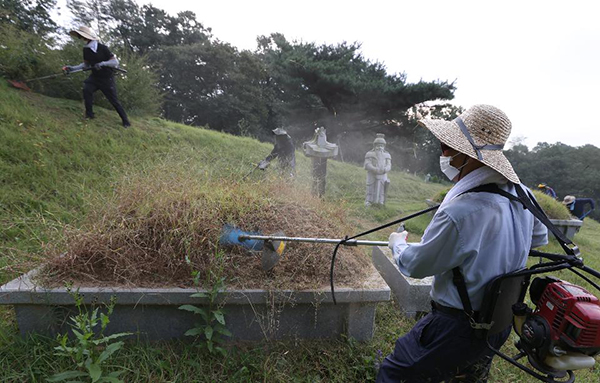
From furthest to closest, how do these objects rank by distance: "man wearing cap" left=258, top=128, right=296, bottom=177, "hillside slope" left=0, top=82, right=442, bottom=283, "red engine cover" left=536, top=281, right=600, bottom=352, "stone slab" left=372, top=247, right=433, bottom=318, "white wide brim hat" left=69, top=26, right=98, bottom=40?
"man wearing cap" left=258, top=128, right=296, bottom=177
"white wide brim hat" left=69, top=26, right=98, bottom=40
"hillside slope" left=0, top=82, right=442, bottom=283
"stone slab" left=372, top=247, right=433, bottom=318
"red engine cover" left=536, top=281, right=600, bottom=352

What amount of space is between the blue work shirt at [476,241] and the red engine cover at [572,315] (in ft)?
0.61

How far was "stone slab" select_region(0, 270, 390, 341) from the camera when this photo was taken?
5.97ft

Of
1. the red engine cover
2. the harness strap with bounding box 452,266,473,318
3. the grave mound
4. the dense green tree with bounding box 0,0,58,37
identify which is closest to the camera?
the red engine cover

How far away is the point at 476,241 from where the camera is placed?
3.88 ft

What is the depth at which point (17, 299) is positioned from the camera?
5.82 feet

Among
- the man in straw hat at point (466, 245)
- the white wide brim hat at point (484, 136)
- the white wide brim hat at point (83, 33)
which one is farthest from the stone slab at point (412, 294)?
the white wide brim hat at point (83, 33)

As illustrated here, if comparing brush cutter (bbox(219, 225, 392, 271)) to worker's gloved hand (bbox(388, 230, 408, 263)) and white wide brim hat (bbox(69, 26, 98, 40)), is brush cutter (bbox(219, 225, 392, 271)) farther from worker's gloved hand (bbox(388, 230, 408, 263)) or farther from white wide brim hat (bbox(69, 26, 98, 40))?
white wide brim hat (bbox(69, 26, 98, 40))

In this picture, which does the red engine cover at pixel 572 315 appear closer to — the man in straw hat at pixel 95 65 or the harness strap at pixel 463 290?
the harness strap at pixel 463 290

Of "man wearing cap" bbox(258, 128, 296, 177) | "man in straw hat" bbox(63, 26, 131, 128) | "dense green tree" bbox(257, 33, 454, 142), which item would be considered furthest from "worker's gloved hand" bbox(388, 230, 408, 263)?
"dense green tree" bbox(257, 33, 454, 142)

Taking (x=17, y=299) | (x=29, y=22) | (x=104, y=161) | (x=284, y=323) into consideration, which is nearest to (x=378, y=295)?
(x=284, y=323)

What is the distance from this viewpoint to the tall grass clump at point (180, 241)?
1971 millimetres

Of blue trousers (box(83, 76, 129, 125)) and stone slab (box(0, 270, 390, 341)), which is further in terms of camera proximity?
blue trousers (box(83, 76, 129, 125))

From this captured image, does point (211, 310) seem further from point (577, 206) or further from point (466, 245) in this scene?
point (577, 206)

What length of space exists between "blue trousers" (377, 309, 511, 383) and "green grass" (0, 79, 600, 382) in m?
0.50
